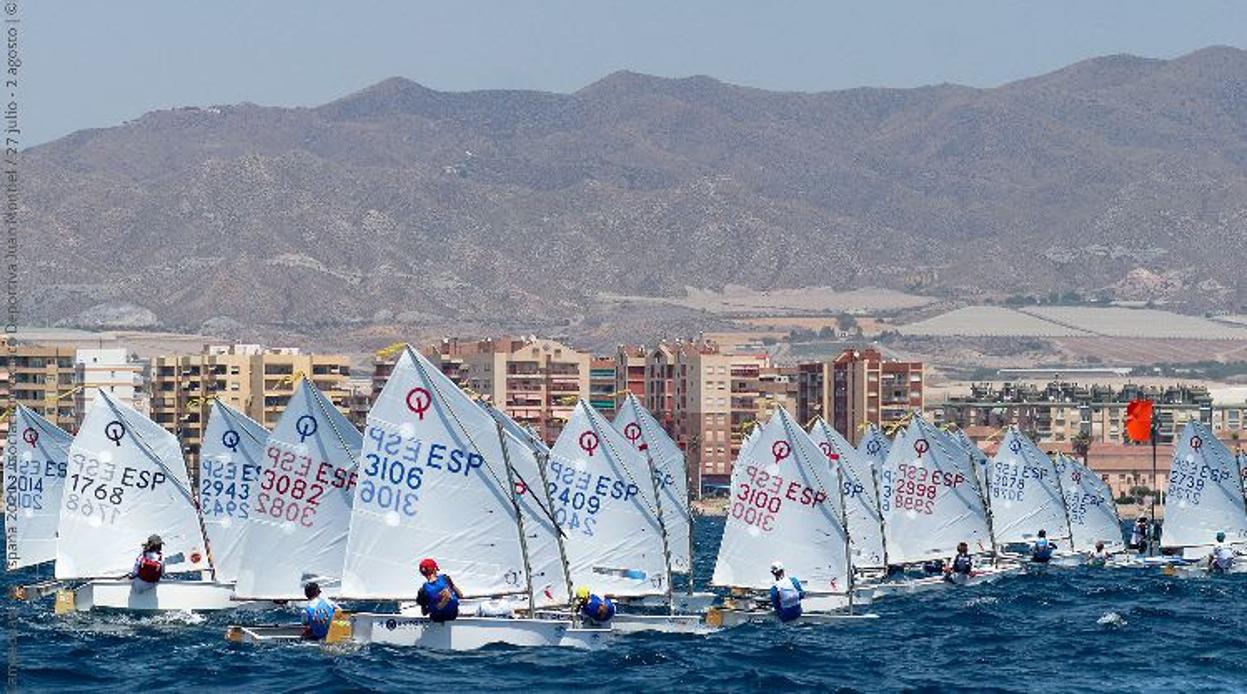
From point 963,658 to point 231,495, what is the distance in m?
22.0

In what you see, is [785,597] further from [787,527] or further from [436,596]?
[436,596]

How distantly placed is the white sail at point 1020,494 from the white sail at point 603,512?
41.0 metres

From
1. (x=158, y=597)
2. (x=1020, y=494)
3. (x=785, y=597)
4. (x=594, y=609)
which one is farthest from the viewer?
(x=1020, y=494)

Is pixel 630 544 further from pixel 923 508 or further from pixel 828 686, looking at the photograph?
pixel 923 508

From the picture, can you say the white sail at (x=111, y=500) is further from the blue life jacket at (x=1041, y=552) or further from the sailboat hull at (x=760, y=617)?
the blue life jacket at (x=1041, y=552)

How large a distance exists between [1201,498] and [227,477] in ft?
145

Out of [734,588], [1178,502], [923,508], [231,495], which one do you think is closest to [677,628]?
[734,588]

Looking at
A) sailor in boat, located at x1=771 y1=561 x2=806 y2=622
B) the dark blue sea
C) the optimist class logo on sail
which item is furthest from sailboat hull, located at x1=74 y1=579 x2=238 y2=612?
the optimist class logo on sail

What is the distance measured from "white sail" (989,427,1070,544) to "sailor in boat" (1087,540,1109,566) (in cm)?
171

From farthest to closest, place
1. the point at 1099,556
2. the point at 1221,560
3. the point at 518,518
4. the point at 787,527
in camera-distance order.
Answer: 1. the point at 1099,556
2. the point at 1221,560
3. the point at 787,527
4. the point at 518,518

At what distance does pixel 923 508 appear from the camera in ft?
305

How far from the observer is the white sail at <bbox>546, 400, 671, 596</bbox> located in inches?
2665

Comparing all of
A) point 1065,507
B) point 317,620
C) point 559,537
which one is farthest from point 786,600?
point 1065,507

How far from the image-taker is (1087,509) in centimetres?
11569
